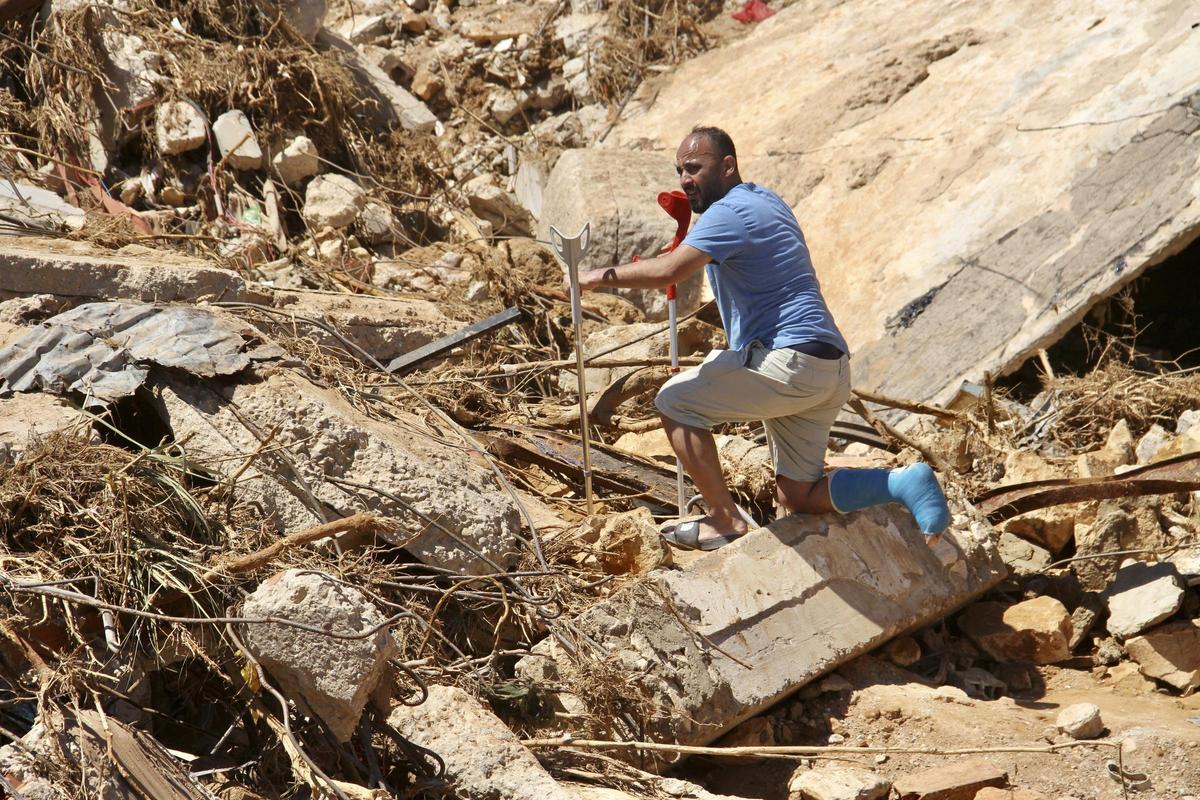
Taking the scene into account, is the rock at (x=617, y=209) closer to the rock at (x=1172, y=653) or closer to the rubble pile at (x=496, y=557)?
the rubble pile at (x=496, y=557)

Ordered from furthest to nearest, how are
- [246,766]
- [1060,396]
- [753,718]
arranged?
1. [1060,396]
2. [753,718]
3. [246,766]

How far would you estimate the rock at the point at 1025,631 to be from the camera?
4520mm

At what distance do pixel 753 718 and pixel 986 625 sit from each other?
114cm

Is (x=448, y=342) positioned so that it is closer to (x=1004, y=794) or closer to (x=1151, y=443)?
(x=1004, y=794)

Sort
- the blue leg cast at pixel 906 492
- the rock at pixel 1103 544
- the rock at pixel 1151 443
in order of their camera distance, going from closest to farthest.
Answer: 1. the blue leg cast at pixel 906 492
2. the rock at pixel 1103 544
3. the rock at pixel 1151 443

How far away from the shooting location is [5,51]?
737 cm

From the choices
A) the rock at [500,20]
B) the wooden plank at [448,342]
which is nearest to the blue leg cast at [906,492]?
the wooden plank at [448,342]

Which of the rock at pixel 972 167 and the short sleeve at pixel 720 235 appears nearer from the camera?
the short sleeve at pixel 720 235

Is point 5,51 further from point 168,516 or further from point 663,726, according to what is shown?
point 663,726

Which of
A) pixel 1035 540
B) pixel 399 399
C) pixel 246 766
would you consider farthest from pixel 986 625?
pixel 246 766

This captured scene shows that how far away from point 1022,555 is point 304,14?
585cm

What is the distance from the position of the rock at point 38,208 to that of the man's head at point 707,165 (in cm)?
312

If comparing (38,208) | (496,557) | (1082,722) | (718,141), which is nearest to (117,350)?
(496,557)

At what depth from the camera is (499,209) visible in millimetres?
8344
